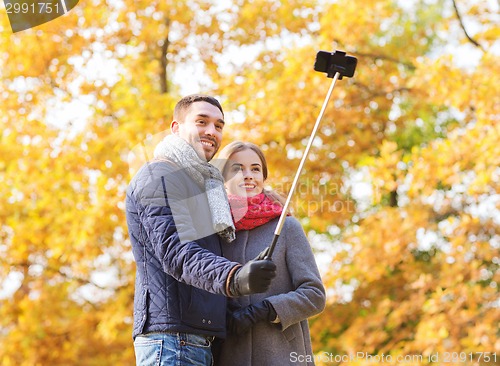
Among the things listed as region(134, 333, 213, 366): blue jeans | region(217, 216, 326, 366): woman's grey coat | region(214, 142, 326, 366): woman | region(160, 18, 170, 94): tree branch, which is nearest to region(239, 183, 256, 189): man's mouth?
region(214, 142, 326, 366): woman

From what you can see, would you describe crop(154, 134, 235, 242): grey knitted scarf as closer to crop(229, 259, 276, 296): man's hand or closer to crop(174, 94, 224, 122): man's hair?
crop(174, 94, 224, 122): man's hair

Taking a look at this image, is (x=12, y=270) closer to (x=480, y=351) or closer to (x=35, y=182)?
(x=35, y=182)

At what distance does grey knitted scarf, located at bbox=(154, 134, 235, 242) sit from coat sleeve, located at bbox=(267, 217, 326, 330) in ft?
1.18

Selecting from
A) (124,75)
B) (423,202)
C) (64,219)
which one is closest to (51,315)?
(64,219)

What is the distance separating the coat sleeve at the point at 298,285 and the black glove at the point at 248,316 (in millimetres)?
27

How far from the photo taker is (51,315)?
26.7 feet

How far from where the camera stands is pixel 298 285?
2.81m

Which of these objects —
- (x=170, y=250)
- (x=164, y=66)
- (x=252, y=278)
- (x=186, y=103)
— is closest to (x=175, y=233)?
(x=170, y=250)

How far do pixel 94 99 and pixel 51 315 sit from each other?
2456 millimetres

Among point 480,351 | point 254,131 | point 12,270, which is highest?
point 254,131

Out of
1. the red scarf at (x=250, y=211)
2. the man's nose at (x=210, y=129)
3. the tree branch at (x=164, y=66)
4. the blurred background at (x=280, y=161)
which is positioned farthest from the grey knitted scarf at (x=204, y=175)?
the tree branch at (x=164, y=66)

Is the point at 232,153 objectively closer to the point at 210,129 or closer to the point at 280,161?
the point at 210,129

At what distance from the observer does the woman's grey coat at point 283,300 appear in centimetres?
269

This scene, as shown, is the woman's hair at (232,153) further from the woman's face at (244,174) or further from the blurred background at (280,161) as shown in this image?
the blurred background at (280,161)
